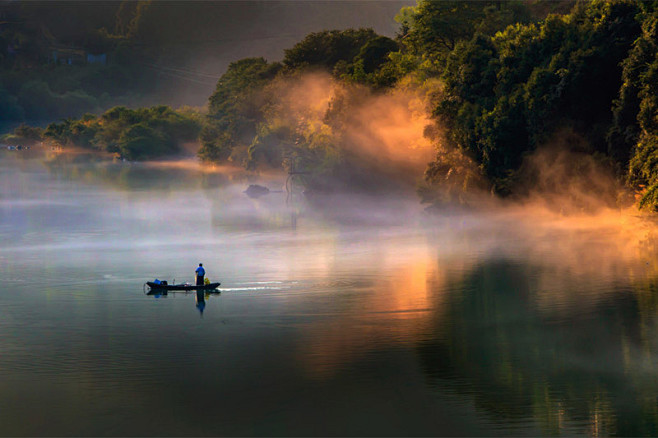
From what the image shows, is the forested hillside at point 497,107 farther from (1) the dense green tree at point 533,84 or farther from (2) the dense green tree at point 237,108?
(2) the dense green tree at point 237,108

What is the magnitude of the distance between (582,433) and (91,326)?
746 inches

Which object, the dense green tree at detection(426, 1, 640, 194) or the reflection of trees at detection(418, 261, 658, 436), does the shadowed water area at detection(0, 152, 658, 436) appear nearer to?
the reflection of trees at detection(418, 261, 658, 436)

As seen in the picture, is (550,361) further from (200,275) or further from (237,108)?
(237,108)

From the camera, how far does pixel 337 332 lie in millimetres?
35875

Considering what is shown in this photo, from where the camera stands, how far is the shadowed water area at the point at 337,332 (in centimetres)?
2703

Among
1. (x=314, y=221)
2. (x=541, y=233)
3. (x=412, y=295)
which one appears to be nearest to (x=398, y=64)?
(x=314, y=221)

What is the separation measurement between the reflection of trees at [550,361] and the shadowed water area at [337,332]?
0.09 m

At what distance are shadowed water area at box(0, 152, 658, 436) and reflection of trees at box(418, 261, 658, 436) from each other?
88mm

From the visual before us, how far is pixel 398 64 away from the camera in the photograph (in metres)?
90.2

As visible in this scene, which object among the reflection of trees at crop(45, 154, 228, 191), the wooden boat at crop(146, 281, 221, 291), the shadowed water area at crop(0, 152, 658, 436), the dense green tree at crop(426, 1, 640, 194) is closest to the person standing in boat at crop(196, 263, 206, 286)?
the wooden boat at crop(146, 281, 221, 291)

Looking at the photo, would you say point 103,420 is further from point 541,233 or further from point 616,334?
point 541,233

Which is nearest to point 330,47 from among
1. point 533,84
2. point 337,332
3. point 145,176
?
point 145,176

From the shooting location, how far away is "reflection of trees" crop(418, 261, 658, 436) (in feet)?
87.5

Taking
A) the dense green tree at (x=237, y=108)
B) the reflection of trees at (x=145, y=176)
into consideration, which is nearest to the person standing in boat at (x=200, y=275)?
the reflection of trees at (x=145, y=176)
